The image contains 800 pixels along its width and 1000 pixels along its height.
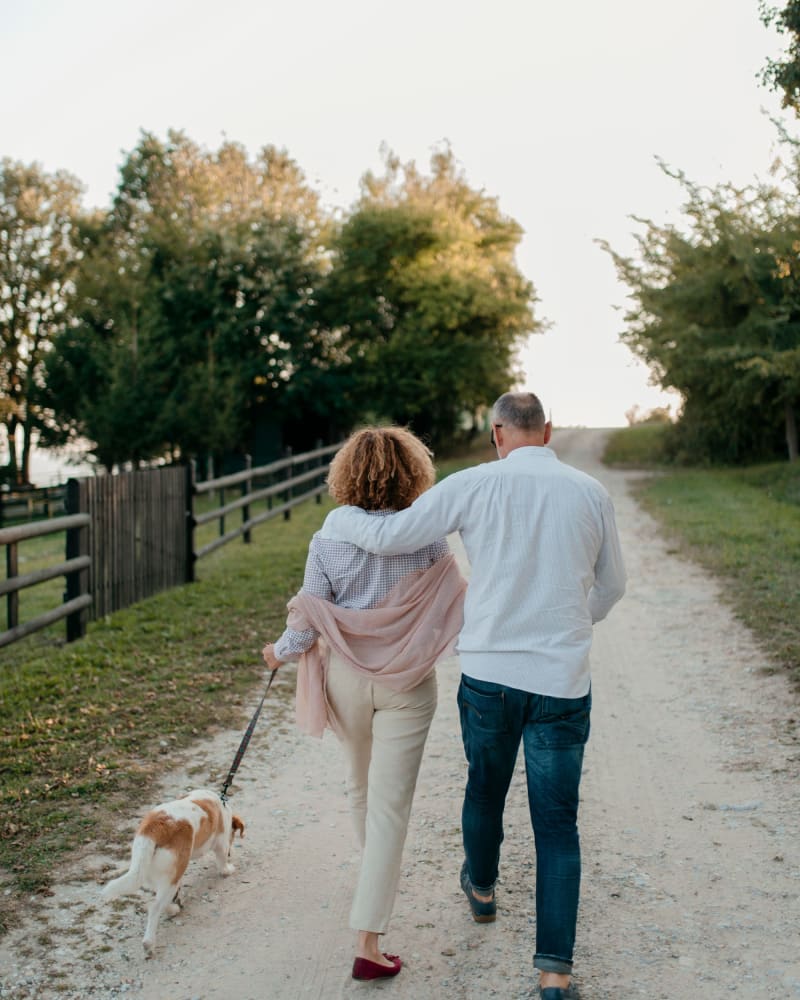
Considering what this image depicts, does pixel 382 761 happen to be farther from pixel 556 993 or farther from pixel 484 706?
pixel 556 993

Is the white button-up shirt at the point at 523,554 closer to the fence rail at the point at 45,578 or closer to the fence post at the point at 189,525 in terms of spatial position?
the fence rail at the point at 45,578

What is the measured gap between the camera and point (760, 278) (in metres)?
22.2

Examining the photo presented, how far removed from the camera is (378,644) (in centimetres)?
360

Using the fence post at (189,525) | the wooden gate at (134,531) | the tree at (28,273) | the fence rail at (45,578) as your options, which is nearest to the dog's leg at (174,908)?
the fence rail at (45,578)

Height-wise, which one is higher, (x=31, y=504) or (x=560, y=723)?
(x=560, y=723)

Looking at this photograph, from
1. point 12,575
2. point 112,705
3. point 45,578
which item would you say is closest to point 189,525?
point 45,578

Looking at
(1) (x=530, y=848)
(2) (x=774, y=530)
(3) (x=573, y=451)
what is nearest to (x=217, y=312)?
(3) (x=573, y=451)

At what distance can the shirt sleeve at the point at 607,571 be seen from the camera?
346cm

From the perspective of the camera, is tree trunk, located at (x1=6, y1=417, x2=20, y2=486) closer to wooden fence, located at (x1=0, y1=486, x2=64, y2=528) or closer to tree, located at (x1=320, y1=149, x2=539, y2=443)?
wooden fence, located at (x1=0, y1=486, x2=64, y2=528)

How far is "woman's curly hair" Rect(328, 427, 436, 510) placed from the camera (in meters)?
3.60

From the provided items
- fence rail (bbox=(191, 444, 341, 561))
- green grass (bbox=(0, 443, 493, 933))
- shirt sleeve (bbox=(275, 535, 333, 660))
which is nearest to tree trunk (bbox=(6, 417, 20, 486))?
fence rail (bbox=(191, 444, 341, 561))

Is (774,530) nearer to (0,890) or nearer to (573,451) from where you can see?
(0,890)

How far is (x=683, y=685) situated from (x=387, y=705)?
14.2 feet

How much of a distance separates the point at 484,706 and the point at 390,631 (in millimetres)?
428
